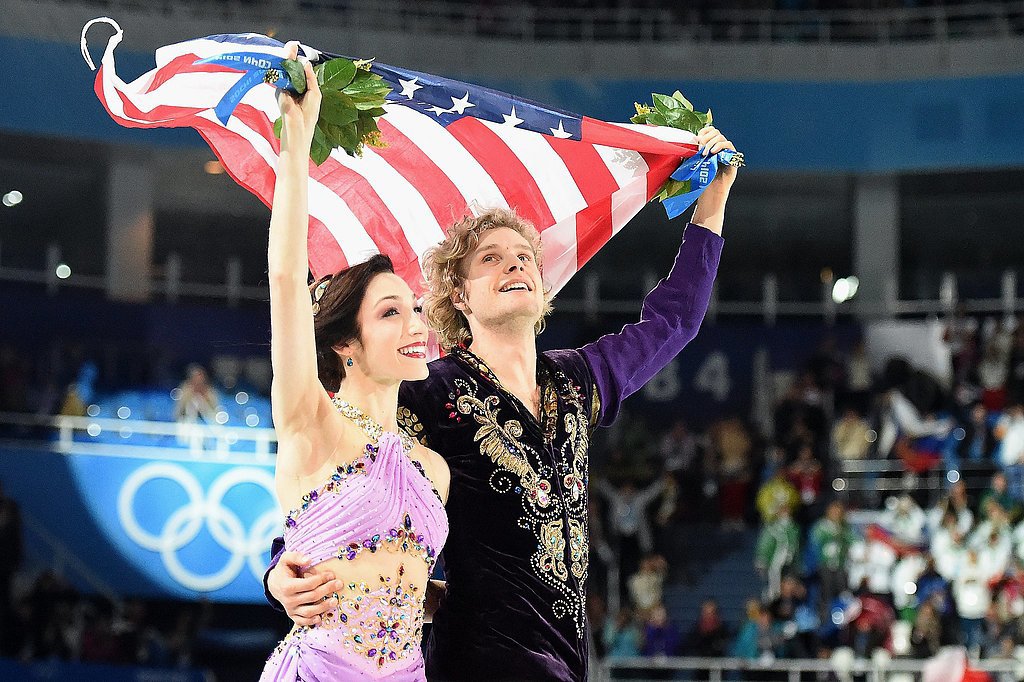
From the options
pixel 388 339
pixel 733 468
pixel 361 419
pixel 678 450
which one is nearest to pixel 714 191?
pixel 388 339

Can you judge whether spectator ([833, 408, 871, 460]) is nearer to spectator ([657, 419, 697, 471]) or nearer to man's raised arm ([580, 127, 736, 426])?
spectator ([657, 419, 697, 471])

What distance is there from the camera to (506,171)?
4.18 meters

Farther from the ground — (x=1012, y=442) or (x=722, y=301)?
(x=722, y=301)

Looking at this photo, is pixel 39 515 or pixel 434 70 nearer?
pixel 39 515

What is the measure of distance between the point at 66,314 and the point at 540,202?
34.0ft

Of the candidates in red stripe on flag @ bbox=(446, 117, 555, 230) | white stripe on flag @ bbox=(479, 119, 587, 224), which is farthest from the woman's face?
white stripe on flag @ bbox=(479, 119, 587, 224)

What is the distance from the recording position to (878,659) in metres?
10.5

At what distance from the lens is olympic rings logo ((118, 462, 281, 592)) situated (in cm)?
1226

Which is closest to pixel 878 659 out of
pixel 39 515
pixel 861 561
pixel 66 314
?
pixel 861 561

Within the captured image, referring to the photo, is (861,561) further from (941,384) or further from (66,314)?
(66,314)

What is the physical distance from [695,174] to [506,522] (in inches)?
48.1

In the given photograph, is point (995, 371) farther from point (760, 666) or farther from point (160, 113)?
point (160, 113)

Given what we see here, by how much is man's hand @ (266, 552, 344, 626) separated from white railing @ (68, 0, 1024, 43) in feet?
41.4

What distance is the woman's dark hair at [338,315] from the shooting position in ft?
10.5
